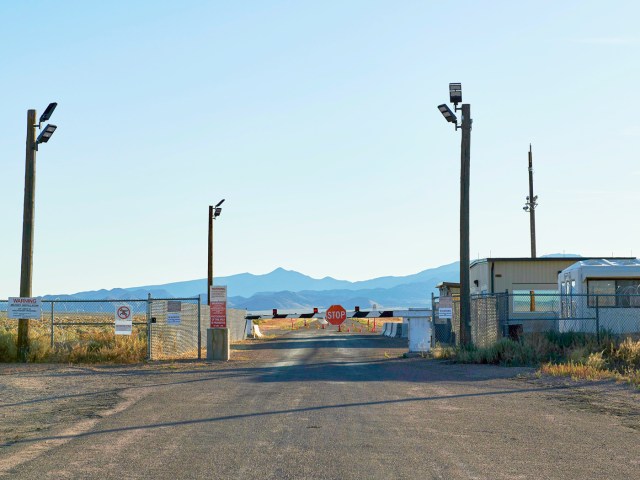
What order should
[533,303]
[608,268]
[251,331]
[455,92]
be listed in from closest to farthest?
[455,92] → [608,268] → [533,303] → [251,331]

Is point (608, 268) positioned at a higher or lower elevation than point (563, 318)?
higher

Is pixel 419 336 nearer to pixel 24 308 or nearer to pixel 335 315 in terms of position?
pixel 335 315

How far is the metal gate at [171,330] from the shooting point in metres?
25.3

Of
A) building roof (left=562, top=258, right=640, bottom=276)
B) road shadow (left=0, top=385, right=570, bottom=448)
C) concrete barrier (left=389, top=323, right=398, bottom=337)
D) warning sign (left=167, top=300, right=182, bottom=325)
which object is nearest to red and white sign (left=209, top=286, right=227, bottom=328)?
warning sign (left=167, top=300, right=182, bottom=325)

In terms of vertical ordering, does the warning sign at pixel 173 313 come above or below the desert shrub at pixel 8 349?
above

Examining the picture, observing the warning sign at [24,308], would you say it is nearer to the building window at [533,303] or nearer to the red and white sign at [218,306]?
the red and white sign at [218,306]

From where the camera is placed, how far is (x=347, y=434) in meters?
10.4

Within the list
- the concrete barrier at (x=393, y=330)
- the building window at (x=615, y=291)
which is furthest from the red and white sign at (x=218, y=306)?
the concrete barrier at (x=393, y=330)

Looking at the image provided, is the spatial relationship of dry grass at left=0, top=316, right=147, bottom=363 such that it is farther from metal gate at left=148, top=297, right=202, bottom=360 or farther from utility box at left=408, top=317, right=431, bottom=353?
utility box at left=408, top=317, right=431, bottom=353

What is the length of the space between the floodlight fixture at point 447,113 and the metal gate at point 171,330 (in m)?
9.21

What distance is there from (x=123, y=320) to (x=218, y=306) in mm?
2769

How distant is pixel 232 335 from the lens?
132 feet

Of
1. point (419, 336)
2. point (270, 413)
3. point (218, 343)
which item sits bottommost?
point (270, 413)

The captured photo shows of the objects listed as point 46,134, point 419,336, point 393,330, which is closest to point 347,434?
point 46,134
